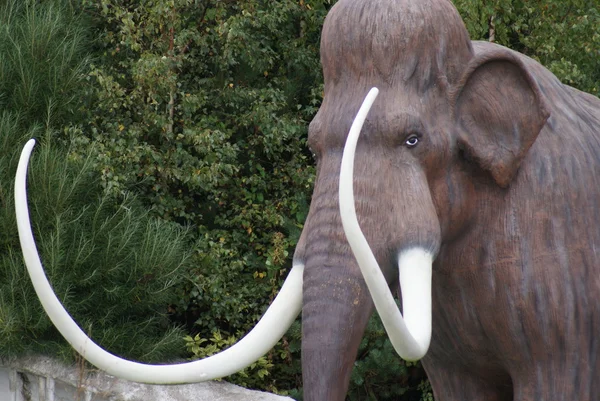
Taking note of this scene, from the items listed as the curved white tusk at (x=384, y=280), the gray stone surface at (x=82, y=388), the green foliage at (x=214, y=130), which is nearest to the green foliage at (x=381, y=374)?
the green foliage at (x=214, y=130)

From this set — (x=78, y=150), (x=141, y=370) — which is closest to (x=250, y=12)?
(x=78, y=150)

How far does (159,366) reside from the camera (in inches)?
80.2

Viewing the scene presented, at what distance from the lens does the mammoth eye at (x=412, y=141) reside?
2.07 m

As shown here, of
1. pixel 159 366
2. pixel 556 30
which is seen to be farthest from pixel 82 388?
pixel 159 366

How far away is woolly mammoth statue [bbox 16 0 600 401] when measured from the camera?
199 centimetres

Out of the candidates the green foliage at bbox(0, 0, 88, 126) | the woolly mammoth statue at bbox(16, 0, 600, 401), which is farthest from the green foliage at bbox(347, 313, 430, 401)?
the woolly mammoth statue at bbox(16, 0, 600, 401)

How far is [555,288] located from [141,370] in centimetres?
80

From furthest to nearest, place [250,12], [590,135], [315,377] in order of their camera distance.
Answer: [250,12] → [590,135] → [315,377]

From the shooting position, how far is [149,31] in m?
5.55

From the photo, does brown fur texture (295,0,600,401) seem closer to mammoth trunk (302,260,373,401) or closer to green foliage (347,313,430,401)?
mammoth trunk (302,260,373,401)

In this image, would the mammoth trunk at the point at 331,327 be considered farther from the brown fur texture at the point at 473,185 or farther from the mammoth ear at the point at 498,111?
the mammoth ear at the point at 498,111

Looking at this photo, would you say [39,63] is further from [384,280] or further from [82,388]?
[384,280]

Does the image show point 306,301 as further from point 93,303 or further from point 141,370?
point 93,303

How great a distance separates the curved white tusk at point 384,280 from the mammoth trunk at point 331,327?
8 centimetres
